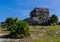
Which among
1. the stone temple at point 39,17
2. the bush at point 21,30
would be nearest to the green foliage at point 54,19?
the stone temple at point 39,17

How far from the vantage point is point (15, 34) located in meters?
42.0

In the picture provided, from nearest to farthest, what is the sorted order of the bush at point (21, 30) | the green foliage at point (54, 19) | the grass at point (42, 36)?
the grass at point (42, 36) < the bush at point (21, 30) < the green foliage at point (54, 19)

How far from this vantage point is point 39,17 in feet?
359

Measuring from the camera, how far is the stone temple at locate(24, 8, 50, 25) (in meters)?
101

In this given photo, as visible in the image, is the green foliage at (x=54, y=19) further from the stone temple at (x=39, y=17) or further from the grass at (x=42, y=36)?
the grass at (x=42, y=36)

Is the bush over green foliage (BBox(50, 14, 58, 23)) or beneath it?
beneath

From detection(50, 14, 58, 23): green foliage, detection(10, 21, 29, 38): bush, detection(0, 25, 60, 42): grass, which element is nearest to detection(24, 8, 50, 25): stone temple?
detection(50, 14, 58, 23): green foliage

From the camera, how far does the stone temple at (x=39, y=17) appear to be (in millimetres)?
100562

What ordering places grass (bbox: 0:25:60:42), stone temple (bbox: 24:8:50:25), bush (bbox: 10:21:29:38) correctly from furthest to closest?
stone temple (bbox: 24:8:50:25) → bush (bbox: 10:21:29:38) → grass (bbox: 0:25:60:42)

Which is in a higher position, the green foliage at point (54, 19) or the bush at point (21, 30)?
the green foliage at point (54, 19)

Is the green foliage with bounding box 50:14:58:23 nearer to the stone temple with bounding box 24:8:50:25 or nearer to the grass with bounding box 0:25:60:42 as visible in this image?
the stone temple with bounding box 24:8:50:25

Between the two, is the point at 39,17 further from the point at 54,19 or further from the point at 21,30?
the point at 21,30

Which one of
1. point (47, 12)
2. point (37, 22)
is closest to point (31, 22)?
point (37, 22)

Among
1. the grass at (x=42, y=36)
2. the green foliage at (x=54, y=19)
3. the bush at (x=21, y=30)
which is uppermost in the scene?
the green foliage at (x=54, y=19)
